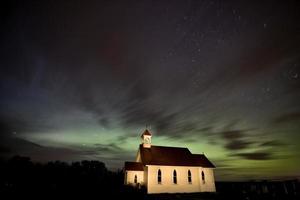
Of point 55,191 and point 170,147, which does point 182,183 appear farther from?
point 55,191

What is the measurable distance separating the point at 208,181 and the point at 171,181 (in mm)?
8023

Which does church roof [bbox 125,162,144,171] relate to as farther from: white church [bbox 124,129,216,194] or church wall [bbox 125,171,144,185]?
church wall [bbox 125,171,144,185]

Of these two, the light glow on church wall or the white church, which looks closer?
the light glow on church wall

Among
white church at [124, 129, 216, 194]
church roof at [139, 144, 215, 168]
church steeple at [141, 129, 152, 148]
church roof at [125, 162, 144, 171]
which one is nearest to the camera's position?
white church at [124, 129, 216, 194]

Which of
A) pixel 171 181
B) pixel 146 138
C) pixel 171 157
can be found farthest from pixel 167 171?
pixel 146 138

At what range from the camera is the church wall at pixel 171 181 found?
32631 mm

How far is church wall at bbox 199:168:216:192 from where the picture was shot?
118ft

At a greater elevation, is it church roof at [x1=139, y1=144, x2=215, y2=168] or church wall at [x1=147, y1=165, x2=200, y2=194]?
church roof at [x1=139, y1=144, x2=215, y2=168]

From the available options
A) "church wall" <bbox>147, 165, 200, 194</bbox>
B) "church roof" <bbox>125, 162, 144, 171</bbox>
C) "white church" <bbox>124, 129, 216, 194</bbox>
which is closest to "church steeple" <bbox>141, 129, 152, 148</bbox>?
"white church" <bbox>124, 129, 216, 194</bbox>

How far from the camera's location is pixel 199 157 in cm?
4025

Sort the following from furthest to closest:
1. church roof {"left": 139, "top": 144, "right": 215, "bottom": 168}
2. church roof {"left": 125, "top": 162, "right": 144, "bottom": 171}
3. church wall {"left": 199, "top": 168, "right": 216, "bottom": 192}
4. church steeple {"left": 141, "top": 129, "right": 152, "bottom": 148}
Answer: church steeple {"left": 141, "top": 129, "right": 152, "bottom": 148}, church wall {"left": 199, "top": 168, "right": 216, "bottom": 192}, church roof {"left": 139, "top": 144, "right": 215, "bottom": 168}, church roof {"left": 125, "top": 162, "right": 144, "bottom": 171}

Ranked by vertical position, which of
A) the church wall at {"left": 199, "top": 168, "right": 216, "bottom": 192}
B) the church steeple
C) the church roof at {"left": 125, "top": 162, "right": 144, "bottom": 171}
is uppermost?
the church steeple

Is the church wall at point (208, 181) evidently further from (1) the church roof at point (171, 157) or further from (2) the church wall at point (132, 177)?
(2) the church wall at point (132, 177)

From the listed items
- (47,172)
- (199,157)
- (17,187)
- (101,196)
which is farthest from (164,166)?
(17,187)
